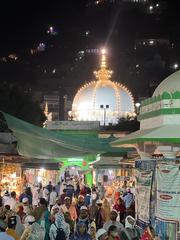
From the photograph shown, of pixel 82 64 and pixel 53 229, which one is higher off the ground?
pixel 82 64

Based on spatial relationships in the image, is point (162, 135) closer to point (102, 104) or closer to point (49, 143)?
point (49, 143)

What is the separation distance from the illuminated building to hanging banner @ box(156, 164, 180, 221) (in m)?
31.1

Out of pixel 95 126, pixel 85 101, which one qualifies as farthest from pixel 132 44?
pixel 95 126

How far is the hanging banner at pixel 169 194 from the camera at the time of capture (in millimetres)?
9148

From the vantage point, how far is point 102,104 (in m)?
40.8

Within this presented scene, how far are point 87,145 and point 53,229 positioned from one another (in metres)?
5.62

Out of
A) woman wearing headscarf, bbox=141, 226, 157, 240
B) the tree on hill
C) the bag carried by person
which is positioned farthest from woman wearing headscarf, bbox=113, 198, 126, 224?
the tree on hill

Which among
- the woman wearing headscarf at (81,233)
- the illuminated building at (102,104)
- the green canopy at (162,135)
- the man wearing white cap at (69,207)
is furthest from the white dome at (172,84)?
the illuminated building at (102,104)

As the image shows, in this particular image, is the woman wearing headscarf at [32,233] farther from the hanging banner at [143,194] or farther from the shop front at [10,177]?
the shop front at [10,177]

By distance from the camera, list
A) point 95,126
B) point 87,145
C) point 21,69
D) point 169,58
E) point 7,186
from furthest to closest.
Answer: point 169,58 → point 21,69 → point 95,126 → point 7,186 → point 87,145

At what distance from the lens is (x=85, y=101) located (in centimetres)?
4081

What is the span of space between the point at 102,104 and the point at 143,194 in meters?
30.7

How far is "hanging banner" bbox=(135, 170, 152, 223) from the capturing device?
9.98 meters

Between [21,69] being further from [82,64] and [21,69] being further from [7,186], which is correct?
[7,186]
